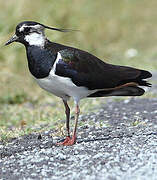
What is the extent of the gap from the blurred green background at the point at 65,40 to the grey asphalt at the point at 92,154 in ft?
2.36

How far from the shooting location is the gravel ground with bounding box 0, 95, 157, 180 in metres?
4.53

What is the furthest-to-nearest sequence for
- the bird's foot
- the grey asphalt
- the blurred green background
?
the blurred green background < the bird's foot < the grey asphalt

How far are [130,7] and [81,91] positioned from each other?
10052mm

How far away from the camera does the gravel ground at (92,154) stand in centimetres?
453

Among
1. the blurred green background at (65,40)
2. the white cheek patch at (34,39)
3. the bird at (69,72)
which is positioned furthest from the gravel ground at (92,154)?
the white cheek patch at (34,39)

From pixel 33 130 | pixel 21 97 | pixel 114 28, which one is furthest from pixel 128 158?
pixel 114 28

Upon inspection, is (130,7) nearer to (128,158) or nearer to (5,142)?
(5,142)

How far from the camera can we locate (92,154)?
5102 mm

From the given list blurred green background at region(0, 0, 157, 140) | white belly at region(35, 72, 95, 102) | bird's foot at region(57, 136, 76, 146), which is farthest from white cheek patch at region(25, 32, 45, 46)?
blurred green background at region(0, 0, 157, 140)

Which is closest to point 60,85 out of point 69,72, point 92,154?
point 69,72

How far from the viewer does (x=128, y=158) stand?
189 inches

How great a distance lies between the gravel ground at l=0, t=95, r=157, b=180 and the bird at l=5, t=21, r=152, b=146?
34 cm

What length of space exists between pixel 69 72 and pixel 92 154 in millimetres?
938

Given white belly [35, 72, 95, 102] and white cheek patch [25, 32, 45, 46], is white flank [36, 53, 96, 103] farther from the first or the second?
white cheek patch [25, 32, 45, 46]
